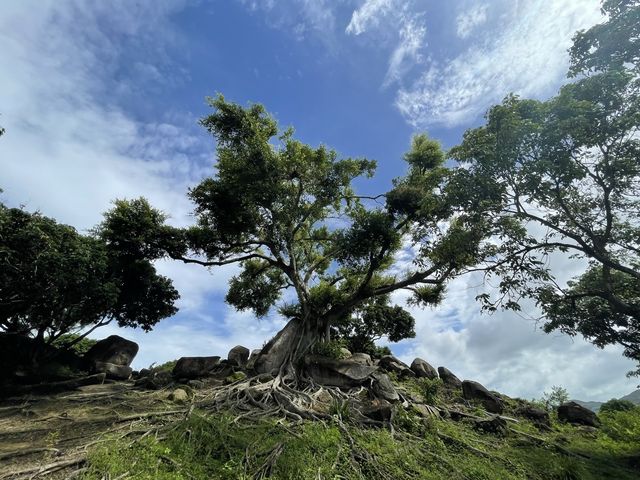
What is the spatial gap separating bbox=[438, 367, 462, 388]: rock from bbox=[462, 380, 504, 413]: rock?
2517mm

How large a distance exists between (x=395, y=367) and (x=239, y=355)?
8330mm

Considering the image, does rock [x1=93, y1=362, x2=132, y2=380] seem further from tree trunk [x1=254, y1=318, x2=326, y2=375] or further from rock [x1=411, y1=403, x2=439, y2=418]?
rock [x1=411, y1=403, x2=439, y2=418]

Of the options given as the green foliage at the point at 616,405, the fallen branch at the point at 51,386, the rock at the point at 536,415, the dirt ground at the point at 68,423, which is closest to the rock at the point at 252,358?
the dirt ground at the point at 68,423

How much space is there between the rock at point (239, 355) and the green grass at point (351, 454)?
906 centimetres

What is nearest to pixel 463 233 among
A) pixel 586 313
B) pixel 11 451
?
pixel 586 313

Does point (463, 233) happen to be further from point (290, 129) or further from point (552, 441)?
point (290, 129)

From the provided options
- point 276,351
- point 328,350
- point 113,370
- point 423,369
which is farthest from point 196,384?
point 423,369

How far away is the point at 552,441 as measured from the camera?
11906mm

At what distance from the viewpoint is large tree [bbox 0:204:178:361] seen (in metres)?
14.7

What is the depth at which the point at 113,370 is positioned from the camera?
737 inches

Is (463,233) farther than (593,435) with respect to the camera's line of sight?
No

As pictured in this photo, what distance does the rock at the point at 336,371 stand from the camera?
1502cm

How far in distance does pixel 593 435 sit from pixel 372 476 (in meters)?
10.3

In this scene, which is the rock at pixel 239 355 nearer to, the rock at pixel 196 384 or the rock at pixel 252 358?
the rock at pixel 252 358
